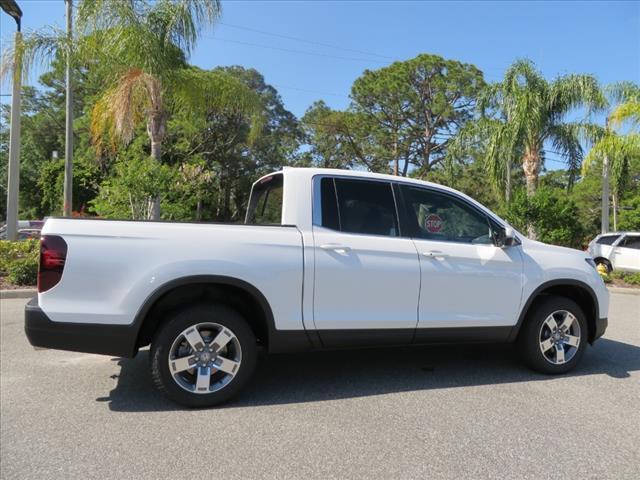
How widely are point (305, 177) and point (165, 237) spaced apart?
128 centimetres

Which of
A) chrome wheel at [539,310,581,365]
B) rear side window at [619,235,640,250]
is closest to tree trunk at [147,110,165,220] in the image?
Answer: chrome wheel at [539,310,581,365]

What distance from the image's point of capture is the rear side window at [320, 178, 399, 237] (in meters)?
4.35

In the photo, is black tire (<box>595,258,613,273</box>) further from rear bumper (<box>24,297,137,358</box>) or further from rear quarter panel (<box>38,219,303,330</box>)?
rear bumper (<box>24,297,137,358</box>)

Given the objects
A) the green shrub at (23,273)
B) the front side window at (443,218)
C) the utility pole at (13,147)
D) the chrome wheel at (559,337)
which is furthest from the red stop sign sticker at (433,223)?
the utility pole at (13,147)

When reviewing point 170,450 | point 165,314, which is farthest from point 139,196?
point 170,450

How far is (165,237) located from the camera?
3828 mm

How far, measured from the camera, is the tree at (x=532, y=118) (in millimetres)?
16859

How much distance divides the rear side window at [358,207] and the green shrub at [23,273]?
8080 millimetres

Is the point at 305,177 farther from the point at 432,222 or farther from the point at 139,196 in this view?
the point at 139,196

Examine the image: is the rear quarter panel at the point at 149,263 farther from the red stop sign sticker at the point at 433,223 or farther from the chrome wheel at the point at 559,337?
the chrome wheel at the point at 559,337

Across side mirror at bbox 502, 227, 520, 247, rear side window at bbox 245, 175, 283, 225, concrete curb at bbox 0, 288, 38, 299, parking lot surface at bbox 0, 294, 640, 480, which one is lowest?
parking lot surface at bbox 0, 294, 640, 480

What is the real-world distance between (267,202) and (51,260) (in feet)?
6.36

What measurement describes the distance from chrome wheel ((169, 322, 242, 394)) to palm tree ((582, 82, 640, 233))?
14543 millimetres

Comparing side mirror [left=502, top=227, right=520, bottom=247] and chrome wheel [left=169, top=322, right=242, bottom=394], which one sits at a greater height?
side mirror [left=502, top=227, right=520, bottom=247]
